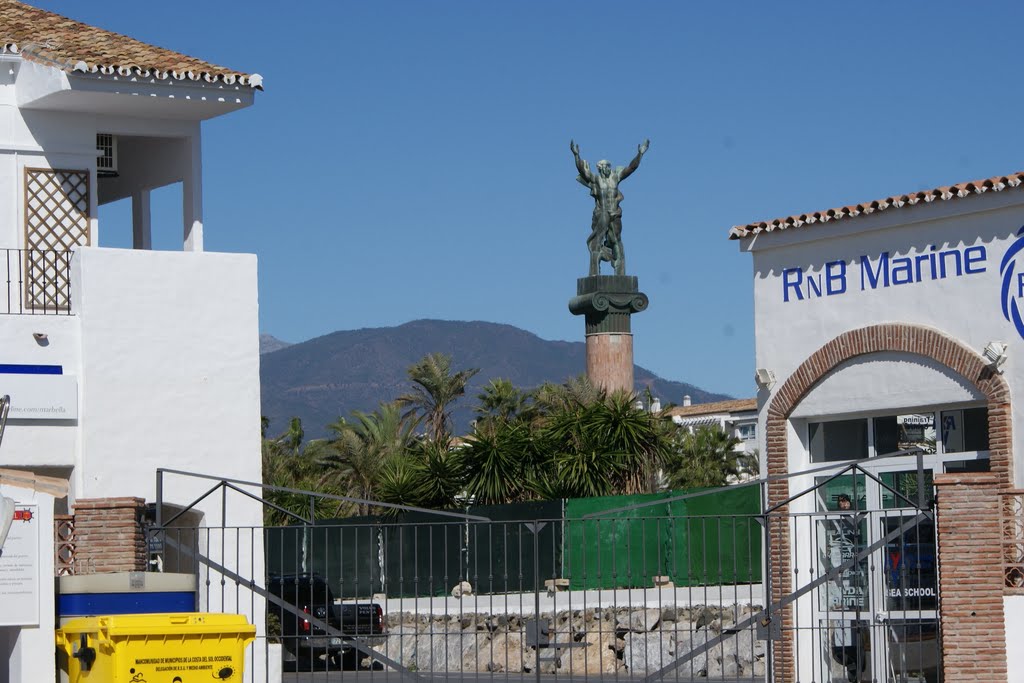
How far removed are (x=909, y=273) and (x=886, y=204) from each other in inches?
34.0

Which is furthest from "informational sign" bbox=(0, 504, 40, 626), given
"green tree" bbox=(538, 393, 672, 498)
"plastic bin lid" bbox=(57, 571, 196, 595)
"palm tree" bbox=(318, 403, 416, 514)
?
"palm tree" bbox=(318, 403, 416, 514)

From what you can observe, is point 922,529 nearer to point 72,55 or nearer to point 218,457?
point 218,457

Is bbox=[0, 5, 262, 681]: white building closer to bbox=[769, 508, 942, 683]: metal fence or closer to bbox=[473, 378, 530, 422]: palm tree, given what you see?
bbox=[769, 508, 942, 683]: metal fence

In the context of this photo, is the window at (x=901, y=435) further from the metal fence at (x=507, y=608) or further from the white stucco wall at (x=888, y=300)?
the metal fence at (x=507, y=608)

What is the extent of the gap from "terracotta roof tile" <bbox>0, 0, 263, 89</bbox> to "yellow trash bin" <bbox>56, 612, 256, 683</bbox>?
27.7 ft

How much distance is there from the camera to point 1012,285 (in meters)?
18.4

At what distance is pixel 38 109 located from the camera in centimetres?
2064

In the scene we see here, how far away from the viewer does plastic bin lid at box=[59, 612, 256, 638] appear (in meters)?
12.7

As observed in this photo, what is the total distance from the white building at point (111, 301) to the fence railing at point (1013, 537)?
8.50 meters

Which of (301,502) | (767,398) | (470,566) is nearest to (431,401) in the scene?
(301,502)

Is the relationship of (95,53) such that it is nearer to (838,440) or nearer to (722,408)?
(838,440)

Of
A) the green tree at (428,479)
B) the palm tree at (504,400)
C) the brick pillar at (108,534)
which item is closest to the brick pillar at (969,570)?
the brick pillar at (108,534)

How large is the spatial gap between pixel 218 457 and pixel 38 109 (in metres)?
4.96

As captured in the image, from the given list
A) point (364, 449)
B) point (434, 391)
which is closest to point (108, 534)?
point (364, 449)
